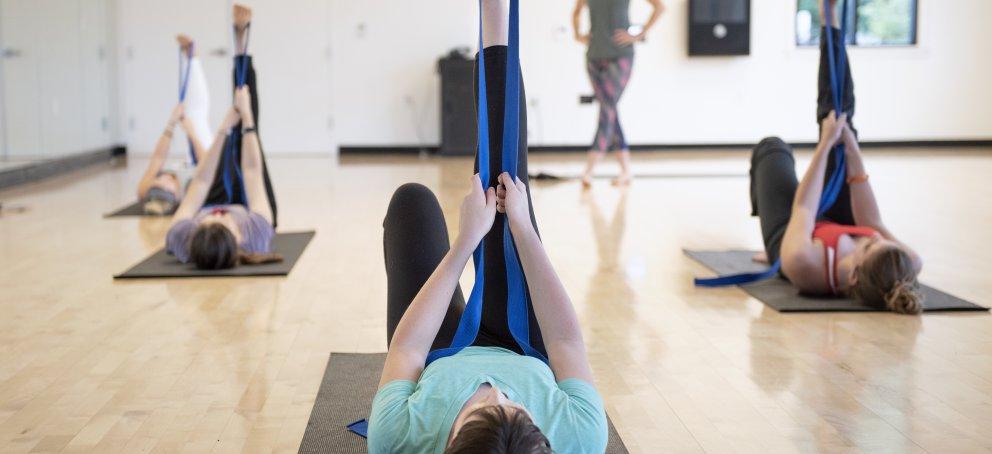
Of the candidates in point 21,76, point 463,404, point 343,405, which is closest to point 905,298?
point 343,405

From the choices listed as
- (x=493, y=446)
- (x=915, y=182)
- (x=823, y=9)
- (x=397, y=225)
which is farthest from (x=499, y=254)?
(x=915, y=182)

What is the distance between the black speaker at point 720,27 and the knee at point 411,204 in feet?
28.5

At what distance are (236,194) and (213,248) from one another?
538 millimetres

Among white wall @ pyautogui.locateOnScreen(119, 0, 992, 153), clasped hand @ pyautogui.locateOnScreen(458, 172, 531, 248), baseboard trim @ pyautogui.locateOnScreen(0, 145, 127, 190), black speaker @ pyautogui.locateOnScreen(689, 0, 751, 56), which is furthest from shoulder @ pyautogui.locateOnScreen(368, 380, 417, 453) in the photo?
black speaker @ pyautogui.locateOnScreen(689, 0, 751, 56)

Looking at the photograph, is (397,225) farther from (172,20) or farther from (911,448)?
(172,20)

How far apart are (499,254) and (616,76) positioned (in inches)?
233

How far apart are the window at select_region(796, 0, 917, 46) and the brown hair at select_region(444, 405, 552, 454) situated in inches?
400

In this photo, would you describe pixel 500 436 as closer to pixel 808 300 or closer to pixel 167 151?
pixel 808 300

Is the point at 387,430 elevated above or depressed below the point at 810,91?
below

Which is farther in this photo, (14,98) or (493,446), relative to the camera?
(14,98)

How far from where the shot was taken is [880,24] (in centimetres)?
1108

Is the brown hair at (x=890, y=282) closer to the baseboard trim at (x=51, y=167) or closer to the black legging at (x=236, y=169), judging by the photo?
the black legging at (x=236, y=169)

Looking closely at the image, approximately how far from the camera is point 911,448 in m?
2.34

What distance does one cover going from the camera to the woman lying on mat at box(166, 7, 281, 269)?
15.0 ft
